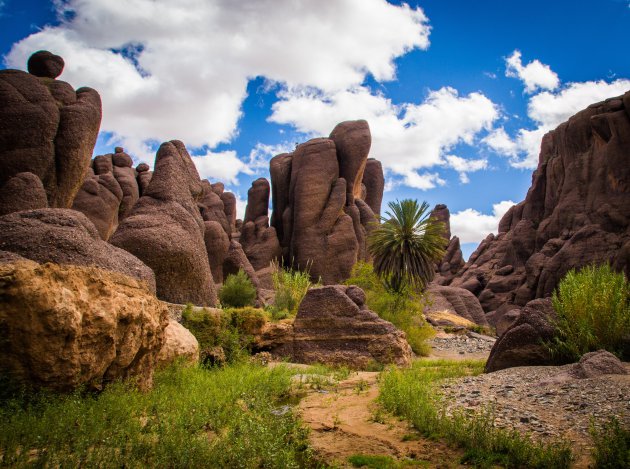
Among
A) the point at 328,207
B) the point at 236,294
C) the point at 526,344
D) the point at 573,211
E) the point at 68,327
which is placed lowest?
the point at 526,344

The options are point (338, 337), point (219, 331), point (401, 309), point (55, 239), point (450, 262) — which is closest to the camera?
point (55, 239)

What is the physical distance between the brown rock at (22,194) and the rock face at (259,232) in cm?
2973

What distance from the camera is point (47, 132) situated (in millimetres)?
13648

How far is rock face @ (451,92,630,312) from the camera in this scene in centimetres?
3856

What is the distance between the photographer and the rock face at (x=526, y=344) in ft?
38.2

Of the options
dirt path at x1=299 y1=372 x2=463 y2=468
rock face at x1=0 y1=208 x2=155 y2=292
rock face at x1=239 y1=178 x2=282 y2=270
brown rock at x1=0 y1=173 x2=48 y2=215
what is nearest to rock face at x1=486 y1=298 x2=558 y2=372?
dirt path at x1=299 y1=372 x2=463 y2=468

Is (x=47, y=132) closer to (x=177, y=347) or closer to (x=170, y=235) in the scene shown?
(x=170, y=235)

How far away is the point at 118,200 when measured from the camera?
35.0 m

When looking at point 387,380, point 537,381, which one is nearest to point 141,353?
point 387,380

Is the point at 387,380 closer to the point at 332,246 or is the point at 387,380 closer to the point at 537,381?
the point at 537,381

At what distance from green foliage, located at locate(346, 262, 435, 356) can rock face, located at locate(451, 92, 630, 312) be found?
17.5 meters

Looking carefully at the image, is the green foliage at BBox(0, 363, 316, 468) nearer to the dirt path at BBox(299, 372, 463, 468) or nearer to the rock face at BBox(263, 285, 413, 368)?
the dirt path at BBox(299, 372, 463, 468)

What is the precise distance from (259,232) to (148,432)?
42195 mm

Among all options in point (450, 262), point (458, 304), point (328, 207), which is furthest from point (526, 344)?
point (450, 262)
